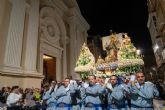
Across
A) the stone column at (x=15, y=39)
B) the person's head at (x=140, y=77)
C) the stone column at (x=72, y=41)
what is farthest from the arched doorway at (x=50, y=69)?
the person's head at (x=140, y=77)

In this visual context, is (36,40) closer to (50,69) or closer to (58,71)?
(58,71)

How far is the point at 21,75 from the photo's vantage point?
33.9 feet

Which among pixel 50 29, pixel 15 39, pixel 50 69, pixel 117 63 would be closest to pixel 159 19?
pixel 50 29

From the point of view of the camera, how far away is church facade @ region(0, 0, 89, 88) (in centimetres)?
989

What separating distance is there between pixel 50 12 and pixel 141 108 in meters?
12.0

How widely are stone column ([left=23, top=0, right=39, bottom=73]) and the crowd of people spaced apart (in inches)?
149

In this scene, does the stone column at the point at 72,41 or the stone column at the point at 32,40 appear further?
the stone column at the point at 72,41

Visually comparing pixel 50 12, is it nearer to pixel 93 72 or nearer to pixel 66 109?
pixel 93 72

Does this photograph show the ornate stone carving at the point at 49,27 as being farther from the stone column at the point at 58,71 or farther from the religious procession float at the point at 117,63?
the religious procession float at the point at 117,63

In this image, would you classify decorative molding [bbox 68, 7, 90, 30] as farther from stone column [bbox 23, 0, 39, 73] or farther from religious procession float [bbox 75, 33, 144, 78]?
religious procession float [bbox 75, 33, 144, 78]

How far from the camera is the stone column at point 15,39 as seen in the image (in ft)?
32.1

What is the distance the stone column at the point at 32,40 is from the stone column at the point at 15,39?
690 millimetres

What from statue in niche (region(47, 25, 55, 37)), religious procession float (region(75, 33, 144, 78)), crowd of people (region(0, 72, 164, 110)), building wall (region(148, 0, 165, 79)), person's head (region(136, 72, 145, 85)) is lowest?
crowd of people (region(0, 72, 164, 110))

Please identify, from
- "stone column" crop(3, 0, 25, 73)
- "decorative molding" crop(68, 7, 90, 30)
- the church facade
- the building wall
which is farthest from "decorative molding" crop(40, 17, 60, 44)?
the building wall
